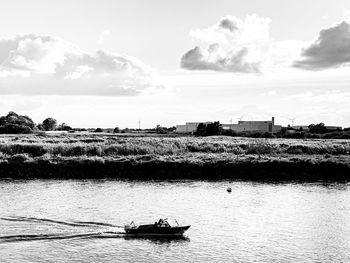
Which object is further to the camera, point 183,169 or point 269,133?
point 269,133

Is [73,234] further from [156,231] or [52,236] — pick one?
[156,231]

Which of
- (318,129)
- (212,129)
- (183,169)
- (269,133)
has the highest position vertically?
(318,129)

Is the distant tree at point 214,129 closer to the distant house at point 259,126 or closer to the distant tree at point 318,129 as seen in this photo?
the distant house at point 259,126

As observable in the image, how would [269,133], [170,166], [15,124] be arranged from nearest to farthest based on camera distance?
[170,166]
[269,133]
[15,124]

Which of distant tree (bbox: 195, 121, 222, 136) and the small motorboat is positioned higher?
distant tree (bbox: 195, 121, 222, 136)

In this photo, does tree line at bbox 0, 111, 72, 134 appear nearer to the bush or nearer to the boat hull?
the bush

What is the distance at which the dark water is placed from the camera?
28.8m

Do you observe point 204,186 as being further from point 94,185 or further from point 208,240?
point 208,240

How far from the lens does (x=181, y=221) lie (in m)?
37.1

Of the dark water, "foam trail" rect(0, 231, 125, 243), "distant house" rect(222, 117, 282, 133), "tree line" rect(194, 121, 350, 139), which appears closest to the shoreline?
the dark water

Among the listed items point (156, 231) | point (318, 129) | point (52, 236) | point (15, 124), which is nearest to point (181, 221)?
point (156, 231)

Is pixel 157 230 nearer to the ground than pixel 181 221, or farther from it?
farther from it

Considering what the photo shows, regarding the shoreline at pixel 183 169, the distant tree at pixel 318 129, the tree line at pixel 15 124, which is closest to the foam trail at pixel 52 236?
the shoreline at pixel 183 169

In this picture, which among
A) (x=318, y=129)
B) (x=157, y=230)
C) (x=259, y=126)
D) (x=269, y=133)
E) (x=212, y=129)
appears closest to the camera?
(x=157, y=230)
